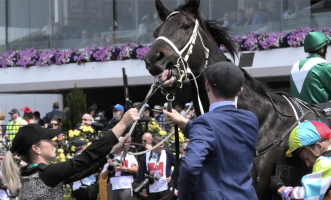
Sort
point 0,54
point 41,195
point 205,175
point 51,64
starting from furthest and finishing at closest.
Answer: point 0,54, point 51,64, point 41,195, point 205,175

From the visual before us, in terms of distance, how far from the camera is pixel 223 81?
112 inches

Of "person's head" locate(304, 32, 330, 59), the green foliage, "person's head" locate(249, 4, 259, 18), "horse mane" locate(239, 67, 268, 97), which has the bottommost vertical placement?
the green foliage

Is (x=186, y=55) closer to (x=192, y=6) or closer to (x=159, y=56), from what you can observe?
(x=159, y=56)

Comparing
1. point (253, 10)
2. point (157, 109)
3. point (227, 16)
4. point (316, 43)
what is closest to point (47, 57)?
point (227, 16)

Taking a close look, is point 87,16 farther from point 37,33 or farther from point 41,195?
point 41,195

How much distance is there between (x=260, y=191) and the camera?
3807 mm

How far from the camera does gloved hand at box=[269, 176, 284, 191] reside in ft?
12.1

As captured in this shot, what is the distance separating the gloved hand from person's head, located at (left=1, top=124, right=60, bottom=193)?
1.61 m

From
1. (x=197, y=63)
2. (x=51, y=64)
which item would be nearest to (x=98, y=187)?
(x=197, y=63)

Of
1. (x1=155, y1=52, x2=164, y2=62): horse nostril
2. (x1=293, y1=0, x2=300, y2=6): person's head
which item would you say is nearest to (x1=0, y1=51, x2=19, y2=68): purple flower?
(x1=293, y1=0, x2=300, y2=6): person's head

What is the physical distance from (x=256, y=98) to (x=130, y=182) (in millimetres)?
4525

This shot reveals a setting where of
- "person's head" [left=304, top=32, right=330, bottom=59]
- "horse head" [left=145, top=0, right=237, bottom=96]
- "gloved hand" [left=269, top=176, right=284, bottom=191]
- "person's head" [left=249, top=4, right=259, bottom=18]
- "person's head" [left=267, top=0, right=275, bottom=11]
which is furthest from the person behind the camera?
"person's head" [left=249, top=4, right=259, bottom=18]

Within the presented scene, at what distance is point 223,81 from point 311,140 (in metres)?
0.94

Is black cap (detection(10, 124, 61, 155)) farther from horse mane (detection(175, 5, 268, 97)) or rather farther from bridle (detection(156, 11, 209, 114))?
horse mane (detection(175, 5, 268, 97))
